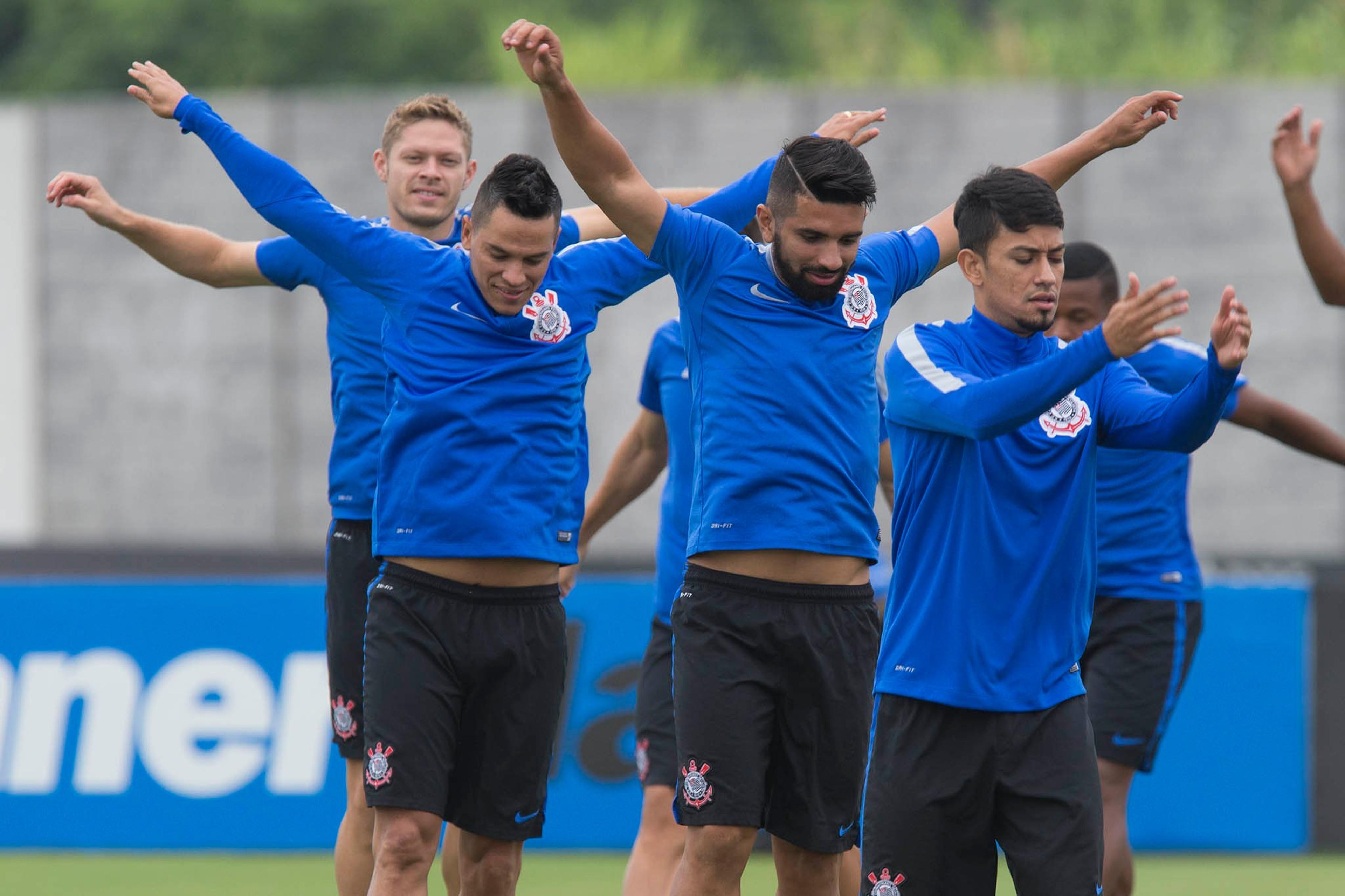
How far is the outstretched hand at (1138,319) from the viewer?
13.3 feet

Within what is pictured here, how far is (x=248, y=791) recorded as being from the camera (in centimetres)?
941

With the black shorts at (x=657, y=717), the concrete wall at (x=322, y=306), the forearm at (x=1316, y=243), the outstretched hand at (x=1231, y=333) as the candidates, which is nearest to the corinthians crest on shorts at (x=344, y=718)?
the black shorts at (x=657, y=717)

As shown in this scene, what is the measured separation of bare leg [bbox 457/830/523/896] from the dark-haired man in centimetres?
119

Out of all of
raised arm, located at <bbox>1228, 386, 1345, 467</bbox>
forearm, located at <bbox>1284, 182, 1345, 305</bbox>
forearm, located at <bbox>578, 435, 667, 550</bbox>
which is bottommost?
forearm, located at <bbox>578, 435, 667, 550</bbox>

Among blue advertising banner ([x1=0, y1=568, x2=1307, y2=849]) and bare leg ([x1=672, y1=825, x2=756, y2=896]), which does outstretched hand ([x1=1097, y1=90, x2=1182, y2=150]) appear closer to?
bare leg ([x1=672, y1=825, x2=756, y2=896])

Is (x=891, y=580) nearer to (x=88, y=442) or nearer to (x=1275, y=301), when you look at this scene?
(x=1275, y=301)

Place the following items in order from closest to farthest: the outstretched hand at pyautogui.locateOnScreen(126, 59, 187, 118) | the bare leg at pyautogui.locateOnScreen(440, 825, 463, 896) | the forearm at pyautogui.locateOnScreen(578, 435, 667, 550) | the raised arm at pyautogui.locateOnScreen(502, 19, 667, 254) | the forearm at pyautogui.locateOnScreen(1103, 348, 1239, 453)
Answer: the forearm at pyautogui.locateOnScreen(1103, 348, 1239, 453) → the raised arm at pyautogui.locateOnScreen(502, 19, 667, 254) → the outstretched hand at pyautogui.locateOnScreen(126, 59, 187, 118) → the bare leg at pyautogui.locateOnScreen(440, 825, 463, 896) → the forearm at pyautogui.locateOnScreen(578, 435, 667, 550)

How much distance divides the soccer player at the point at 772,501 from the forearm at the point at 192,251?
5.34 ft

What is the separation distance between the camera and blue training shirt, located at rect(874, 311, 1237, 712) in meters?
4.43

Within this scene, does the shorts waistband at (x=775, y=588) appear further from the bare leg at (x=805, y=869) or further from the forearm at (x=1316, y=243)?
the forearm at (x=1316, y=243)

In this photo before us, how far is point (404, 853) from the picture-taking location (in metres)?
5.04

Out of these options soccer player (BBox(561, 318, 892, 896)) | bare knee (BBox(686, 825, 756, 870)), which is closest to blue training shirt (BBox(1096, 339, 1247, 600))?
soccer player (BBox(561, 318, 892, 896))

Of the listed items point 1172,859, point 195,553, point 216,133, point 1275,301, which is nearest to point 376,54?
point 1275,301

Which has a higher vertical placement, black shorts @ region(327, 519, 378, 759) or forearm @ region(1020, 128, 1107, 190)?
forearm @ region(1020, 128, 1107, 190)
